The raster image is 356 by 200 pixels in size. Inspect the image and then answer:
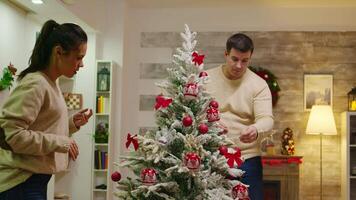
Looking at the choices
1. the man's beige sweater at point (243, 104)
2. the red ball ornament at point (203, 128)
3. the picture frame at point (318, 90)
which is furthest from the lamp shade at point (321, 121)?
the red ball ornament at point (203, 128)

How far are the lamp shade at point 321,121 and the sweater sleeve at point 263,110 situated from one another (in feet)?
10.8

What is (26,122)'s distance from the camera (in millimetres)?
1621

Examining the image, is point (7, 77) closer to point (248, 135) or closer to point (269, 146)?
point (248, 135)

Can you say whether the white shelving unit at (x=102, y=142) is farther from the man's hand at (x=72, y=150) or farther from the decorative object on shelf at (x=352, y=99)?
the man's hand at (x=72, y=150)

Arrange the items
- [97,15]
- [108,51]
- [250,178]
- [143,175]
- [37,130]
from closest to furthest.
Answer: [37,130]
[143,175]
[250,178]
[97,15]
[108,51]

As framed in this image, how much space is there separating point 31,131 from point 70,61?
31cm

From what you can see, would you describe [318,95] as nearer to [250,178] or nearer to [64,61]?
[250,178]

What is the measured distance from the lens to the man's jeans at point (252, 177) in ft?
8.73

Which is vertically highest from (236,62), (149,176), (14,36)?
(14,36)

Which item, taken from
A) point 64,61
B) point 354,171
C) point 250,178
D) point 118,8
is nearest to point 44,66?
point 64,61

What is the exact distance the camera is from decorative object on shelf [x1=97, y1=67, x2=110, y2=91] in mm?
5902

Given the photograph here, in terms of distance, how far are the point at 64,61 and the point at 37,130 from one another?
0.27 meters

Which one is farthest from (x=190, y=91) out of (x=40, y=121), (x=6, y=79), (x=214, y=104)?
(x=6, y=79)

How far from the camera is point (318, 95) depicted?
6.27 meters
